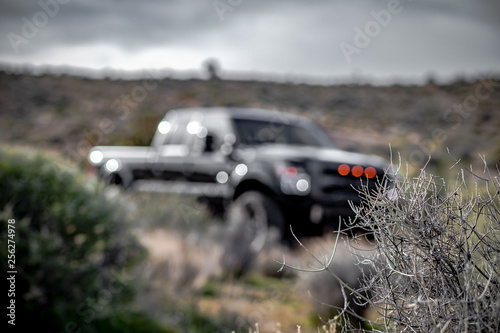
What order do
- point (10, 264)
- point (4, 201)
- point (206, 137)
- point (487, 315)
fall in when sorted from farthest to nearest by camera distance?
point (206, 137) → point (4, 201) → point (10, 264) → point (487, 315)

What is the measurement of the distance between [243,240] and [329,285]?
5.86 ft

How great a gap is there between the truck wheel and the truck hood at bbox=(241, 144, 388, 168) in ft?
2.09

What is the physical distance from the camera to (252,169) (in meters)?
8.16

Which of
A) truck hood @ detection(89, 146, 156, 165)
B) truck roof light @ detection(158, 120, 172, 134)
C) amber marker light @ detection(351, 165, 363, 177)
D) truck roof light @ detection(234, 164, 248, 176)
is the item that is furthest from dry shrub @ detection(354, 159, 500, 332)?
truck roof light @ detection(158, 120, 172, 134)

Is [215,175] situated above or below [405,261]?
above

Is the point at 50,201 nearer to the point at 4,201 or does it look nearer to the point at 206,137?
the point at 4,201

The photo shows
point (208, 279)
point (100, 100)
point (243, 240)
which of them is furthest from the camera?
point (100, 100)

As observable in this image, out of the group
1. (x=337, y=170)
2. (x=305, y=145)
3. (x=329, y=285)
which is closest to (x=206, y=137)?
(x=305, y=145)

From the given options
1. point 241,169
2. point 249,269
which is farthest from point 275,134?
point 249,269

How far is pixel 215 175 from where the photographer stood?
8.73 metres

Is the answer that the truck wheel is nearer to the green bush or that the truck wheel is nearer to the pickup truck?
the pickup truck

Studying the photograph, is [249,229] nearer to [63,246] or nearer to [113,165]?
[63,246]

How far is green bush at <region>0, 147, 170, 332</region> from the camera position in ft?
15.1

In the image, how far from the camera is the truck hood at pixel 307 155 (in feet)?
25.5
